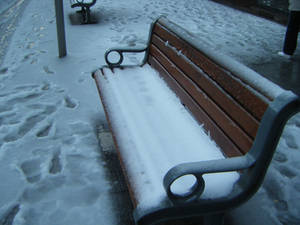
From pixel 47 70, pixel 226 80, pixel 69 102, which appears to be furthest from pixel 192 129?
pixel 47 70

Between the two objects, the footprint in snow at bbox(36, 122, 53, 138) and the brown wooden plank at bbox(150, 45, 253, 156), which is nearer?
the brown wooden plank at bbox(150, 45, 253, 156)

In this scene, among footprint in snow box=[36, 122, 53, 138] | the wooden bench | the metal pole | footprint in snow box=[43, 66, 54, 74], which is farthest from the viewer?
the wooden bench

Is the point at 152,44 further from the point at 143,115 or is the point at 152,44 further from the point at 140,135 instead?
the point at 140,135

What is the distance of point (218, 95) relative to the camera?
2.28m

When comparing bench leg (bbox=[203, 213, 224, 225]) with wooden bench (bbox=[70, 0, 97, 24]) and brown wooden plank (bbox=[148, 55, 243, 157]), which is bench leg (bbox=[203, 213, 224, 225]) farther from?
wooden bench (bbox=[70, 0, 97, 24])

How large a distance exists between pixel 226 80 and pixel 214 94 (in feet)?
0.59

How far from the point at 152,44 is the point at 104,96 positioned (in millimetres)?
1016

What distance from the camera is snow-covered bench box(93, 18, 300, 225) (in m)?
1.75

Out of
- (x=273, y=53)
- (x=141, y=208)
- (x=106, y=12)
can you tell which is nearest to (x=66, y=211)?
(x=141, y=208)

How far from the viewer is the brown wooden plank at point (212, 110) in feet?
6.48

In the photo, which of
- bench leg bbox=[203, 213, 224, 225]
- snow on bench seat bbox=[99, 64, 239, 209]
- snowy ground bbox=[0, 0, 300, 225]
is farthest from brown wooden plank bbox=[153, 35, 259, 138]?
snowy ground bbox=[0, 0, 300, 225]

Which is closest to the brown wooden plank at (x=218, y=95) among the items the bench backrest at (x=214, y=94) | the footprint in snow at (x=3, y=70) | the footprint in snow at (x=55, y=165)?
the bench backrest at (x=214, y=94)

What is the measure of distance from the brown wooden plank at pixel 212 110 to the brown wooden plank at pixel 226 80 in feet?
0.50

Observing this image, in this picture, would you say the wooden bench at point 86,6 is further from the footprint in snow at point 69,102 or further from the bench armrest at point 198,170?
the bench armrest at point 198,170
